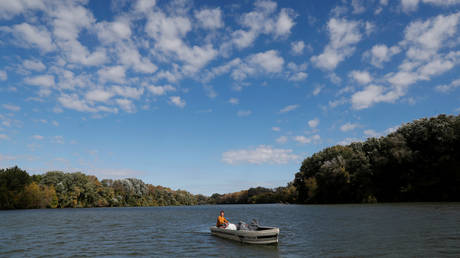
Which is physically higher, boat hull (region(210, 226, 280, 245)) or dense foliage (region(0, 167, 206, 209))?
dense foliage (region(0, 167, 206, 209))

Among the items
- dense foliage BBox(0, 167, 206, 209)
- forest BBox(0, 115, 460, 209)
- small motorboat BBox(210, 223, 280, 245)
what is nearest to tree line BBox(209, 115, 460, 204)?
forest BBox(0, 115, 460, 209)

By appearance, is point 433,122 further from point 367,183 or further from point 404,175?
point 367,183

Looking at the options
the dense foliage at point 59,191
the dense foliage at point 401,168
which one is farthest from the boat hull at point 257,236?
the dense foliage at point 59,191

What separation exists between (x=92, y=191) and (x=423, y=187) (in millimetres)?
117973

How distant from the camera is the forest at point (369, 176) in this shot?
68.1 meters

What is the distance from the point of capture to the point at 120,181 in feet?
549

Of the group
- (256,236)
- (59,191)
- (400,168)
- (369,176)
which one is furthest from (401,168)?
(59,191)

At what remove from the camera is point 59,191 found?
4609 inches

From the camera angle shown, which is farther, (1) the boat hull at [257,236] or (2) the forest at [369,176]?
(2) the forest at [369,176]

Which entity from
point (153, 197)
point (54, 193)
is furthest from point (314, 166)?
point (153, 197)

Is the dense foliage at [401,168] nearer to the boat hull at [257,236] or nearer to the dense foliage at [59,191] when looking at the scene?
the boat hull at [257,236]

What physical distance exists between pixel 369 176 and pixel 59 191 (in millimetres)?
108411

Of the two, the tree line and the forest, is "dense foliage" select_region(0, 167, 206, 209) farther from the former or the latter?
the tree line

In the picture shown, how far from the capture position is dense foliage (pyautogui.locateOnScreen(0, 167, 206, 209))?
9962 cm
